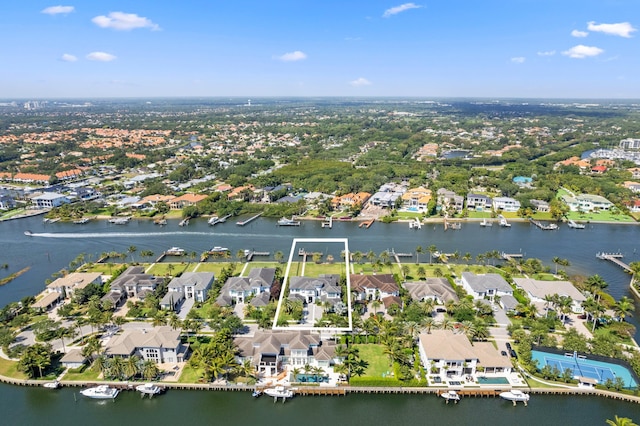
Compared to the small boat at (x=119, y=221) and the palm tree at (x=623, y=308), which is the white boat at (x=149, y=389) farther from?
the small boat at (x=119, y=221)

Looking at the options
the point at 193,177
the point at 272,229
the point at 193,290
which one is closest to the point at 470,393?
the point at 193,290

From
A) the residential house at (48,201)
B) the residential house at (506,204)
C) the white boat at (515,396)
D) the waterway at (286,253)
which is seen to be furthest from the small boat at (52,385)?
the residential house at (506,204)

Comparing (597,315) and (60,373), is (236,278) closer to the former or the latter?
(60,373)

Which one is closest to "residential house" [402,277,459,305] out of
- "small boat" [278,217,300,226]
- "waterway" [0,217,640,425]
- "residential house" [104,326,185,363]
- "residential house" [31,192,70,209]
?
"waterway" [0,217,640,425]

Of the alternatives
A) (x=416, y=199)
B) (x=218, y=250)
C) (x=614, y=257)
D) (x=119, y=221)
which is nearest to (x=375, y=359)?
(x=218, y=250)

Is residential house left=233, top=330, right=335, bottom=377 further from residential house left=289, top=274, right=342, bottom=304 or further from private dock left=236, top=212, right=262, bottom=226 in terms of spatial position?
private dock left=236, top=212, right=262, bottom=226
